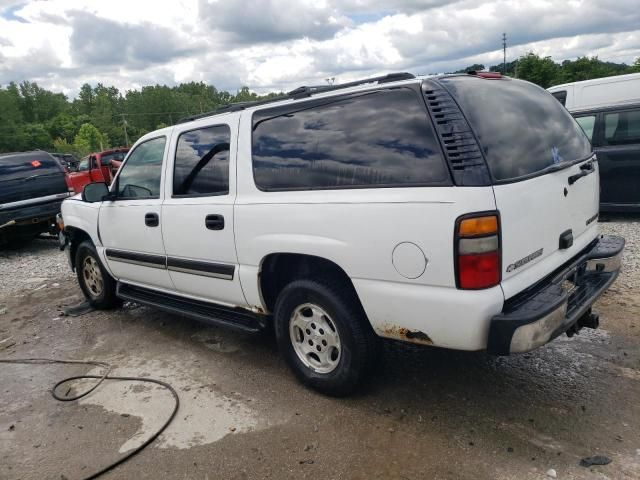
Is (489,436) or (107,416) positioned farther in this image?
(107,416)

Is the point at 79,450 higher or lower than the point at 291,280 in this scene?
lower

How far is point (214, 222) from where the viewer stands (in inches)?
145

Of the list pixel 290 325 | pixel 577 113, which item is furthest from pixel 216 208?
pixel 577 113

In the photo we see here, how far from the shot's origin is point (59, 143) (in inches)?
3305

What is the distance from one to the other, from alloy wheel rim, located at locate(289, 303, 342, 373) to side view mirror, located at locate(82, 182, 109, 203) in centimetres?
263

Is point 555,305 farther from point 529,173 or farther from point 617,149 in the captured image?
point 617,149

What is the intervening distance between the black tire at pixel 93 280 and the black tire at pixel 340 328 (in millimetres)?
2779

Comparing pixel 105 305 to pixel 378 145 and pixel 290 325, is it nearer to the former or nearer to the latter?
pixel 290 325

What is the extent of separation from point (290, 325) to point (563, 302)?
169 centimetres

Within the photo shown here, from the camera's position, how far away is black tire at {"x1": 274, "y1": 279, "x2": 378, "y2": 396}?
3.06m

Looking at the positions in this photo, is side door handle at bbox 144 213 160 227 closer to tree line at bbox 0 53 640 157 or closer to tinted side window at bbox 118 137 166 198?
tinted side window at bbox 118 137 166 198

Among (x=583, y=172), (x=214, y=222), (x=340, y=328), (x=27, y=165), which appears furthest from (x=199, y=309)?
(x=27, y=165)

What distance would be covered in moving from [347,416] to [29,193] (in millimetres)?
8378

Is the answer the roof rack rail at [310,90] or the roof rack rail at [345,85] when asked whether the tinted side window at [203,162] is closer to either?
the roof rack rail at [310,90]
